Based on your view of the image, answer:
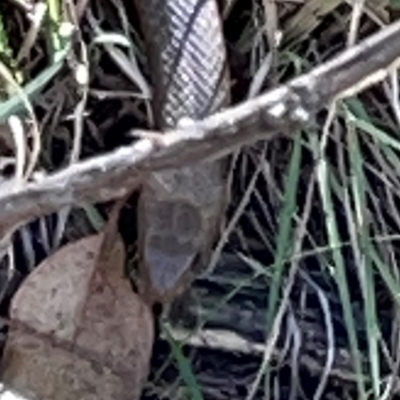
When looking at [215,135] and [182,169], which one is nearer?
[215,135]

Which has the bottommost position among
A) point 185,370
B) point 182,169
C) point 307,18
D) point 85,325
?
point 185,370

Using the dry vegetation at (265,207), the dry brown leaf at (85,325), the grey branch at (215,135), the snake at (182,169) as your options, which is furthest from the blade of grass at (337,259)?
the grey branch at (215,135)

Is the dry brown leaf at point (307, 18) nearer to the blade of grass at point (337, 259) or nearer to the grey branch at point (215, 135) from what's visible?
the blade of grass at point (337, 259)

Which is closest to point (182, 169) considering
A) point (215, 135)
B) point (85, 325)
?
point (85, 325)

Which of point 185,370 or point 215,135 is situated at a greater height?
point 215,135

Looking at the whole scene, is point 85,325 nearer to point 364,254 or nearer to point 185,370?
point 185,370

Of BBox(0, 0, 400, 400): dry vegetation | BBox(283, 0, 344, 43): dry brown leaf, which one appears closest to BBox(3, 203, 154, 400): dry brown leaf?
BBox(0, 0, 400, 400): dry vegetation

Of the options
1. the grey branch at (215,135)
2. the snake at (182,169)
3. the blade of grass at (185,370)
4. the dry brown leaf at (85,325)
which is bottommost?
the blade of grass at (185,370)
